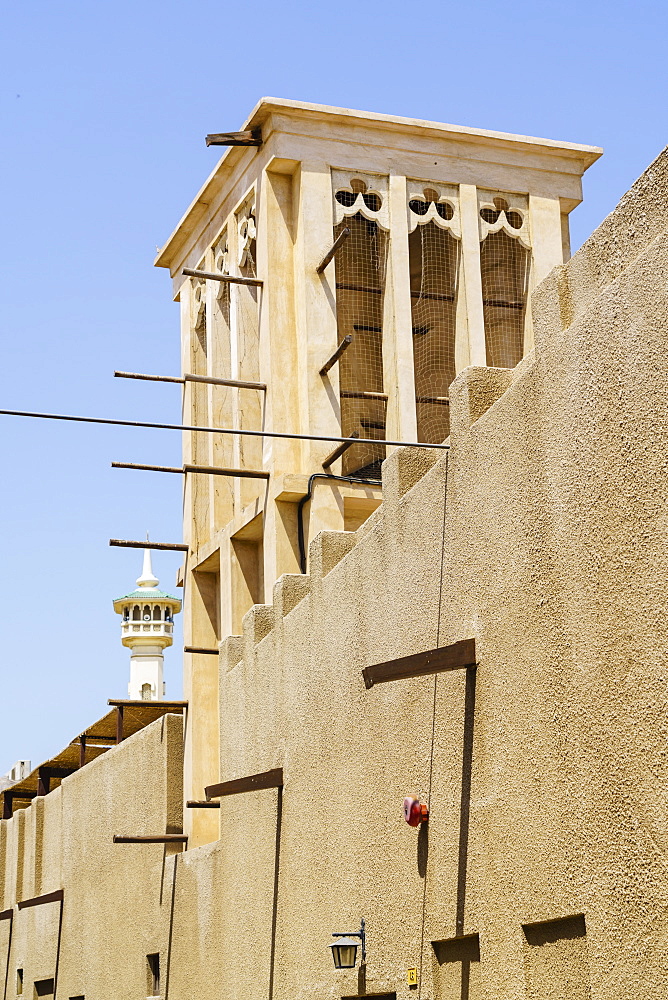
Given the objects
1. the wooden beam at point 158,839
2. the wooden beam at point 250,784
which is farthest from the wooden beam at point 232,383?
the wooden beam at point 158,839

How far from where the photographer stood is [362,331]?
48.5ft

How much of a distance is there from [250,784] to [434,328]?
5384 mm

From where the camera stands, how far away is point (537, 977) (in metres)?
6.71

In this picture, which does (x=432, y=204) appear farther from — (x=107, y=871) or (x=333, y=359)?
(x=107, y=871)

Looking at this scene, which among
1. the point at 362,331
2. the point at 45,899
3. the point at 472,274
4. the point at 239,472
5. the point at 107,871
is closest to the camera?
the point at 239,472

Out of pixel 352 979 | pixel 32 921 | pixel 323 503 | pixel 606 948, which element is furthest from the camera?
pixel 32 921

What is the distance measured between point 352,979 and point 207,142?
8.28 m

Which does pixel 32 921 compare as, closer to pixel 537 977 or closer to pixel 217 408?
pixel 217 408

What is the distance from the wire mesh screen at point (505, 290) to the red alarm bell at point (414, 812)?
291 inches

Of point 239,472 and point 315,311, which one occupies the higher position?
point 315,311

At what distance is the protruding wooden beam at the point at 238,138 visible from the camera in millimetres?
14062

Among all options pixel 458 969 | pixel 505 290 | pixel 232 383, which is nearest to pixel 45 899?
pixel 232 383

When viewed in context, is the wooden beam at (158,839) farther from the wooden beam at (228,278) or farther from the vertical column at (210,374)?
the wooden beam at (228,278)

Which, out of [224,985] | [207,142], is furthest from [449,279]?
[224,985]
